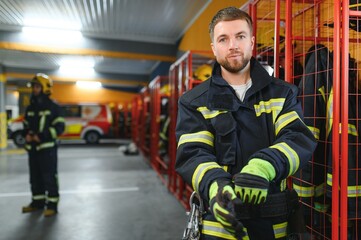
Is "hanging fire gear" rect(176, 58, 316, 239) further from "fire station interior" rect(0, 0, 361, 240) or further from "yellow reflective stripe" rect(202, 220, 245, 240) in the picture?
"fire station interior" rect(0, 0, 361, 240)

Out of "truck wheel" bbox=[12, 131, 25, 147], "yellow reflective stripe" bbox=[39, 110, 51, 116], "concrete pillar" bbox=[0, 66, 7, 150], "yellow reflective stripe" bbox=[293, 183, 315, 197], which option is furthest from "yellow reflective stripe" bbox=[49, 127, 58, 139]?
"truck wheel" bbox=[12, 131, 25, 147]

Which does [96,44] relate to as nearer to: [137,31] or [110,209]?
[137,31]

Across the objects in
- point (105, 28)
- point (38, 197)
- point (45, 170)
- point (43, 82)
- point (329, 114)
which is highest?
point (105, 28)

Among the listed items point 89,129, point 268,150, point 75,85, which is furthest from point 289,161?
point 75,85

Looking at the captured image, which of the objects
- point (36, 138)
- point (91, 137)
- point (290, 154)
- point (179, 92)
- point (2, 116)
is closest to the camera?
point (290, 154)

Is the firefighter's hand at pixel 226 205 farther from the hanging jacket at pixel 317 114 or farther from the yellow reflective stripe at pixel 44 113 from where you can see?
the yellow reflective stripe at pixel 44 113

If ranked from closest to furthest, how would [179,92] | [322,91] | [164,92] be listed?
[322,91], [179,92], [164,92]

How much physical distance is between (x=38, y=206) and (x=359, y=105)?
438 centimetres

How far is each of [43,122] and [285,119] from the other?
376 centimetres

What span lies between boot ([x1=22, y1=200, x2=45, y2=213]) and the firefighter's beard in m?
4.11

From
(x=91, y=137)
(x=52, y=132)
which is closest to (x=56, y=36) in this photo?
(x=52, y=132)

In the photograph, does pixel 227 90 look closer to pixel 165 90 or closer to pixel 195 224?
pixel 195 224

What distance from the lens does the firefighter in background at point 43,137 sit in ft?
14.2

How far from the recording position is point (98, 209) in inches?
187
